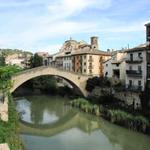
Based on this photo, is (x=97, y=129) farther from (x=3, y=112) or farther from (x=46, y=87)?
(x=46, y=87)

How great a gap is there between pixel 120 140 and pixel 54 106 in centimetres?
1823

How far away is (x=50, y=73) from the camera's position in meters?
43.7

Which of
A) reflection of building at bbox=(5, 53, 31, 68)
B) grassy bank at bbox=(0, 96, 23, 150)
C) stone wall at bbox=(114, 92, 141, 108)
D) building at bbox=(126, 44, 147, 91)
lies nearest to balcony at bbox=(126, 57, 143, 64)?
building at bbox=(126, 44, 147, 91)

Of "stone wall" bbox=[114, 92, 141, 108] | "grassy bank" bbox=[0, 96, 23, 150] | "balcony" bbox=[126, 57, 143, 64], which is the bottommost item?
"grassy bank" bbox=[0, 96, 23, 150]

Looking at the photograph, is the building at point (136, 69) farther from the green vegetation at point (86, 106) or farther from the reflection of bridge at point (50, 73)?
the reflection of bridge at point (50, 73)

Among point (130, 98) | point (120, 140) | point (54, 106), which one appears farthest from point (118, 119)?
point (54, 106)

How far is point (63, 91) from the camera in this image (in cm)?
5272

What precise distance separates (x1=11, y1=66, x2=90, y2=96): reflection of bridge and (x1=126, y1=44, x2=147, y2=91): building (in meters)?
10.2

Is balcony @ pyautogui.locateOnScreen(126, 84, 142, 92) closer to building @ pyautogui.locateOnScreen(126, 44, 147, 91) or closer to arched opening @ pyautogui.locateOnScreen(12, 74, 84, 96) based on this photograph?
building @ pyautogui.locateOnScreen(126, 44, 147, 91)

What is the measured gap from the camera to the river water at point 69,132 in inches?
881

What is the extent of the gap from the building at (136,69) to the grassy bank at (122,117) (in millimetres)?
4771

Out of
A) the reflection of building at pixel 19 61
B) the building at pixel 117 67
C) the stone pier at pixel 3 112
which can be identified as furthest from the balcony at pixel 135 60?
the reflection of building at pixel 19 61

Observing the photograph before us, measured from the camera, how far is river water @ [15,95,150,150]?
22.4 m

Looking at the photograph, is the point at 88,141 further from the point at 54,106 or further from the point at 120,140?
the point at 54,106
